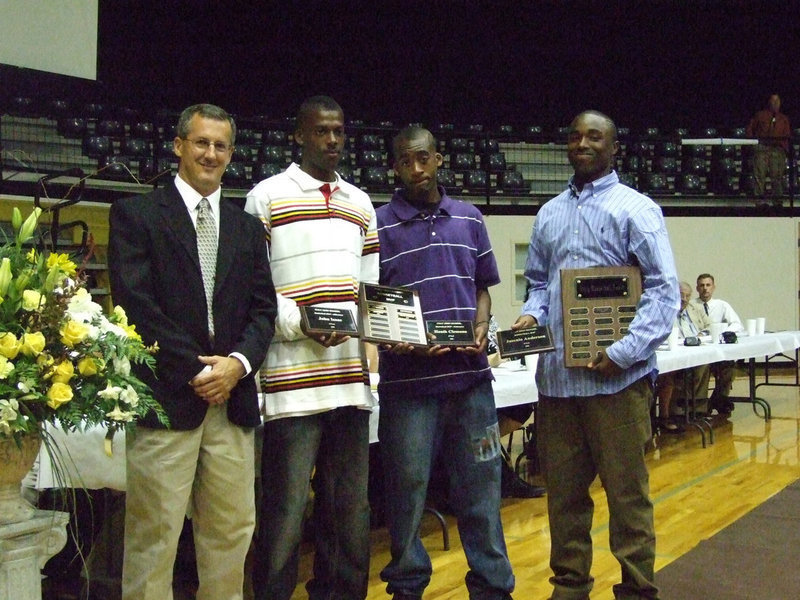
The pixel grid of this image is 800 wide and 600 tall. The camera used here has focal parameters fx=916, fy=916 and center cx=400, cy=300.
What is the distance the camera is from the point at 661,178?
12.8m

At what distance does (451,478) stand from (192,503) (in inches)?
32.7

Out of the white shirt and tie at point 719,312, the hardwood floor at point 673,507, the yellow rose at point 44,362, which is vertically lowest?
the hardwood floor at point 673,507

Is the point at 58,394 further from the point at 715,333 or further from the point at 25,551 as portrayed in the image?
the point at 715,333

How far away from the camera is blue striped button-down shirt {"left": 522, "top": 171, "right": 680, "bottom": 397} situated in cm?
282

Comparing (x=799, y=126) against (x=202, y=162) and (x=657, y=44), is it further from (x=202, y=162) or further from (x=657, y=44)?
(x=202, y=162)

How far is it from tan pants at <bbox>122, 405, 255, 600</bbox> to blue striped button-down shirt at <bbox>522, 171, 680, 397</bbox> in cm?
104

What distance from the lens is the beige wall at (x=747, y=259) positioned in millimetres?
12703

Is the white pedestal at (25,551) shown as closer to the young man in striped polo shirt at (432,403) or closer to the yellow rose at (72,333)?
the yellow rose at (72,333)

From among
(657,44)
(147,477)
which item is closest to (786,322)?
(657,44)

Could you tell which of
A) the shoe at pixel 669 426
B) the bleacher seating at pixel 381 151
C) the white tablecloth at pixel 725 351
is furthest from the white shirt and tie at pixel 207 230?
the bleacher seating at pixel 381 151

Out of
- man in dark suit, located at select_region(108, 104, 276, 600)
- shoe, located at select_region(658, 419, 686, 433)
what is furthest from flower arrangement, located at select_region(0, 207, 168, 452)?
shoe, located at select_region(658, 419, 686, 433)

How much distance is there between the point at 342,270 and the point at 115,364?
984 millimetres

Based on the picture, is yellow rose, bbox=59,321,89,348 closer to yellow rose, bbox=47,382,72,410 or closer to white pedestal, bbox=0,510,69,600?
yellow rose, bbox=47,382,72,410

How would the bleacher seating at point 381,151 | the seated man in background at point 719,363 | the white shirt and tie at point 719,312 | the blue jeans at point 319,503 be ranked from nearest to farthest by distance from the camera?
the blue jeans at point 319,503 → the seated man in background at point 719,363 → the white shirt and tie at point 719,312 → the bleacher seating at point 381,151
